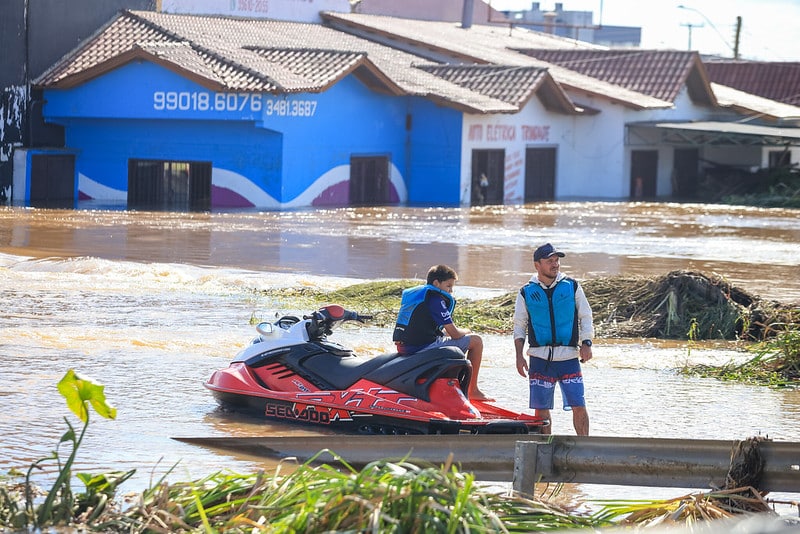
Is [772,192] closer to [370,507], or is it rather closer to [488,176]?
[488,176]

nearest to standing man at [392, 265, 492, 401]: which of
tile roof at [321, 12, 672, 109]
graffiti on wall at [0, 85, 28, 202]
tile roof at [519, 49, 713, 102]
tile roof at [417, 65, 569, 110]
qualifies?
graffiti on wall at [0, 85, 28, 202]

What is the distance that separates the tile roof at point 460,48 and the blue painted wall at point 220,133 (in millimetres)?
7944

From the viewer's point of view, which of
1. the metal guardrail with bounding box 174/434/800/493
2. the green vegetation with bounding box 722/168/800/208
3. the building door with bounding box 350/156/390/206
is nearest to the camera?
the metal guardrail with bounding box 174/434/800/493

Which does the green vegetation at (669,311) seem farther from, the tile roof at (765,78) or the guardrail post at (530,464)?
the tile roof at (765,78)

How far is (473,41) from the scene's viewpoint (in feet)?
156

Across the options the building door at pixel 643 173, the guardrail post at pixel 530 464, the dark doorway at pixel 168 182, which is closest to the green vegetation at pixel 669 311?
the guardrail post at pixel 530 464

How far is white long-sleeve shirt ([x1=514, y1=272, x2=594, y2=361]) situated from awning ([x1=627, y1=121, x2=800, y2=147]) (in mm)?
31685

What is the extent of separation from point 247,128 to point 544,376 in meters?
25.0

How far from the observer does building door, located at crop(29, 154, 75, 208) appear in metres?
32.7

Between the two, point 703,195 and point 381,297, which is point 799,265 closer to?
point 381,297

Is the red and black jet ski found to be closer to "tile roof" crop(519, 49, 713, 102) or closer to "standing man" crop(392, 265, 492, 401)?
"standing man" crop(392, 265, 492, 401)

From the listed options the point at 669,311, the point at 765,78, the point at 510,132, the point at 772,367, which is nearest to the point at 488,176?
the point at 510,132

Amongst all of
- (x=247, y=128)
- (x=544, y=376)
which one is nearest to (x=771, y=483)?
(x=544, y=376)

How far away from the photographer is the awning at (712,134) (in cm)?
3973
